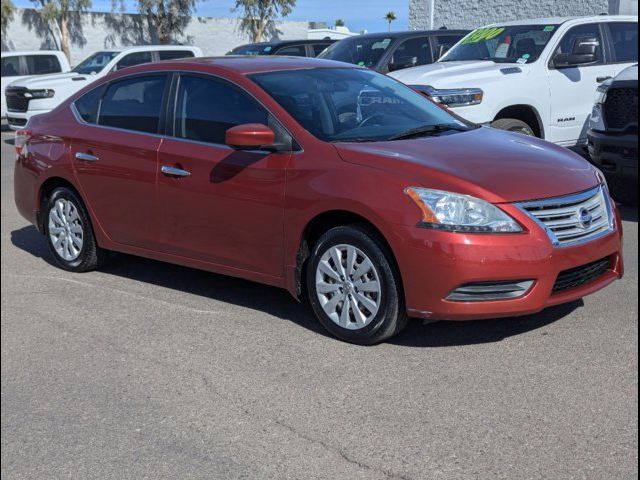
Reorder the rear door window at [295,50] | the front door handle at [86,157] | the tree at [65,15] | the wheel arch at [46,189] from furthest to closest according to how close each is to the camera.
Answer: the tree at [65,15], the rear door window at [295,50], the wheel arch at [46,189], the front door handle at [86,157]

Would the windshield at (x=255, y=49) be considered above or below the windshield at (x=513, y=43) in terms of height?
below

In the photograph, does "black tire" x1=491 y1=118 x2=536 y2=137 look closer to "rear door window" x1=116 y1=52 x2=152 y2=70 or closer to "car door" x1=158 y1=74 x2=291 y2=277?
"car door" x1=158 y1=74 x2=291 y2=277

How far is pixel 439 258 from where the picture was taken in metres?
4.61

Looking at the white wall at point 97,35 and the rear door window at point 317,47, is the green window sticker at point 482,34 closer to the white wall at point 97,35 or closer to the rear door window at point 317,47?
the white wall at point 97,35

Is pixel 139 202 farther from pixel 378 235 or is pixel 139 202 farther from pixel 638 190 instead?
pixel 638 190

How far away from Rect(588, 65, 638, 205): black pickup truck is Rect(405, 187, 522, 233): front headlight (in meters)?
3.59

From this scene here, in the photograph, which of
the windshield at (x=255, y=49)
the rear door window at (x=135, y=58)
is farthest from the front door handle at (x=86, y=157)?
the rear door window at (x=135, y=58)

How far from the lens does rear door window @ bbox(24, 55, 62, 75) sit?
22.4 meters

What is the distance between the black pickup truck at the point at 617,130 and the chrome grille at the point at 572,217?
2843mm

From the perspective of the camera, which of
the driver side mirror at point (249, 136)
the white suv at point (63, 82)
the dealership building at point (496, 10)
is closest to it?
the driver side mirror at point (249, 136)

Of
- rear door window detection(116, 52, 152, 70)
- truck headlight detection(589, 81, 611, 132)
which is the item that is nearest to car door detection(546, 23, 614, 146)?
truck headlight detection(589, 81, 611, 132)

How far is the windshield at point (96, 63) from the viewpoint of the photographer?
62.3 feet

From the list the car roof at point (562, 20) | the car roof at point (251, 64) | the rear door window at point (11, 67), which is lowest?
the rear door window at point (11, 67)

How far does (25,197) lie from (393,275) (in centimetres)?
379
